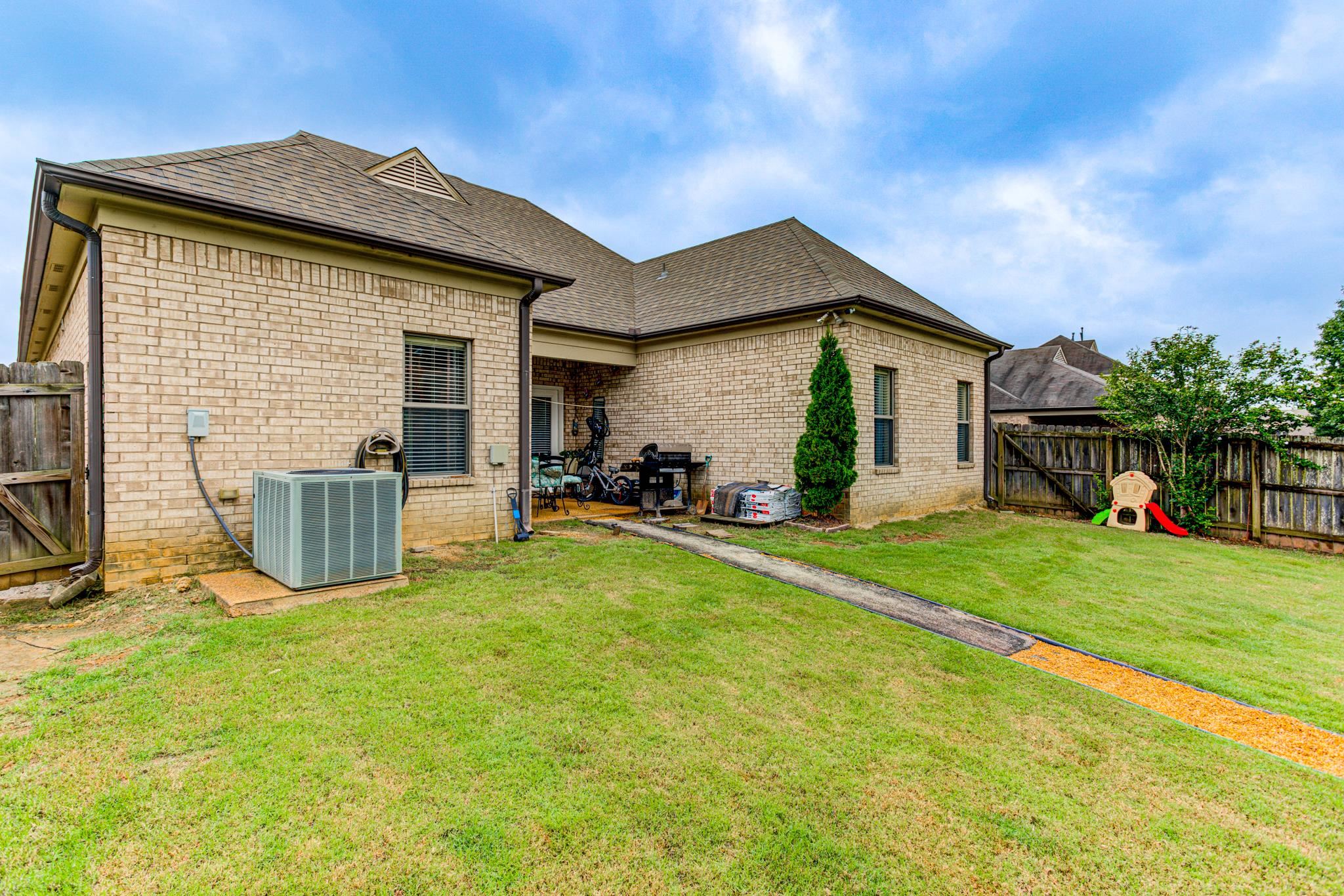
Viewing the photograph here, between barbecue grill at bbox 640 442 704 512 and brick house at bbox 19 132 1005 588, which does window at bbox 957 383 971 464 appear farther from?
barbecue grill at bbox 640 442 704 512

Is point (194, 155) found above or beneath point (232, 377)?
above

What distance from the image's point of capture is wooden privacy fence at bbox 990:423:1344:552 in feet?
26.0

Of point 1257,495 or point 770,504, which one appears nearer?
point 1257,495

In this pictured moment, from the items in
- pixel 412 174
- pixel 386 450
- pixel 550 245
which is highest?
pixel 550 245

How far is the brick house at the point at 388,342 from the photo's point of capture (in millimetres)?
4793

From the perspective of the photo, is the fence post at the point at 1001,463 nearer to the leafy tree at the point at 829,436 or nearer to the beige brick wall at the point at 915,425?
the beige brick wall at the point at 915,425

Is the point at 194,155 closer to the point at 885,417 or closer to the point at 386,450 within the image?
the point at 386,450

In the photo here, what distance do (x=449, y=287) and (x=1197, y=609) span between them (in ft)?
28.5

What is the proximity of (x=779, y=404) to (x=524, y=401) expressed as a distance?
4.57 meters

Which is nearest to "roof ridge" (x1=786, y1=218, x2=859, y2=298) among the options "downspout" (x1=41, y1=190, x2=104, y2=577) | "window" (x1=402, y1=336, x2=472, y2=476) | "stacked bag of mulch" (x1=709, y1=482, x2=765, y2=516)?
"stacked bag of mulch" (x1=709, y1=482, x2=765, y2=516)

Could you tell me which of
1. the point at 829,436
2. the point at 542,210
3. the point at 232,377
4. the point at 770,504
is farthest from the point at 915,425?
the point at 542,210

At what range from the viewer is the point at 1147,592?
18.5 ft

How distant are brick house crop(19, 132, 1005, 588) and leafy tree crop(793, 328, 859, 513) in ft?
1.51

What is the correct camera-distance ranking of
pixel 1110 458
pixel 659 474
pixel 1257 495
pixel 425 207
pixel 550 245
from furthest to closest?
pixel 550 245
pixel 1110 458
pixel 659 474
pixel 1257 495
pixel 425 207
